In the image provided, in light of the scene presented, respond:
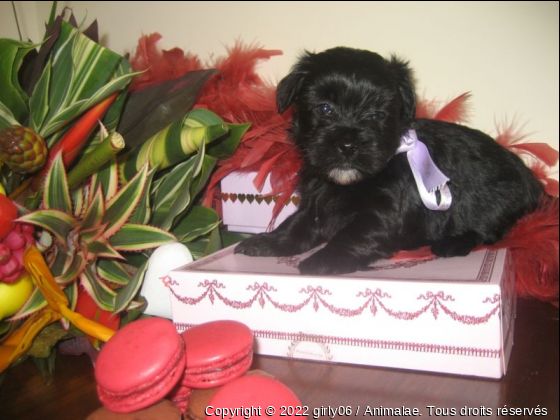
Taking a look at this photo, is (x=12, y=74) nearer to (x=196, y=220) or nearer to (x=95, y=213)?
(x=95, y=213)

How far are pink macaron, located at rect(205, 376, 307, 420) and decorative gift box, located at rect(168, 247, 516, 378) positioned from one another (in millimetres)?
309

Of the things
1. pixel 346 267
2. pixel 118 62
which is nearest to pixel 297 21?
pixel 118 62

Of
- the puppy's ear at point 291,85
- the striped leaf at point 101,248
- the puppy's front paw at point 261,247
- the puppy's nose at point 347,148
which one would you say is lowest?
the puppy's front paw at point 261,247

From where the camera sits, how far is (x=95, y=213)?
1223mm

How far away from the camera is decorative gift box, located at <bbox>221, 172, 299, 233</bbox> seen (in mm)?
1752

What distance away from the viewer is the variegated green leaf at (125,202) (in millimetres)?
1248

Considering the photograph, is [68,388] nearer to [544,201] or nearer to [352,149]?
[352,149]

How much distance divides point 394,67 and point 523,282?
78 cm

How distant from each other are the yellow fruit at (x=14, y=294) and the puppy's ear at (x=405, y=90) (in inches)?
42.0

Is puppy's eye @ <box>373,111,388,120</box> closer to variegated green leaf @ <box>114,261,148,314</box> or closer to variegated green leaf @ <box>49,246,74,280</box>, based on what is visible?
variegated green leaf @ <box>114,261,148,314</box>

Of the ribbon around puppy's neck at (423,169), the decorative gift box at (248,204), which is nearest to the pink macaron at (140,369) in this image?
the ribbon around puppy's neck at (423,169)

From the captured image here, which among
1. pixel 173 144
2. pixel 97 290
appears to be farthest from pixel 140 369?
pixel 173 144

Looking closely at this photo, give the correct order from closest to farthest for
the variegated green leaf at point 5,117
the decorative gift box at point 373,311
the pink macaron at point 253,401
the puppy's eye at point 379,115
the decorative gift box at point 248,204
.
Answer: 1. the pink macaron at point 253,401
2. the decorative gift box at point 373,311
3. the variegated green leaf at point 5,117
4. the puppy's eye at point 379,115
5. the decorative gift box at point 248,204

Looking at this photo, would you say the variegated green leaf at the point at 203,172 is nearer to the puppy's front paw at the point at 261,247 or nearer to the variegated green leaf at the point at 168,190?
the variegated green leaf at the point at 168,190
